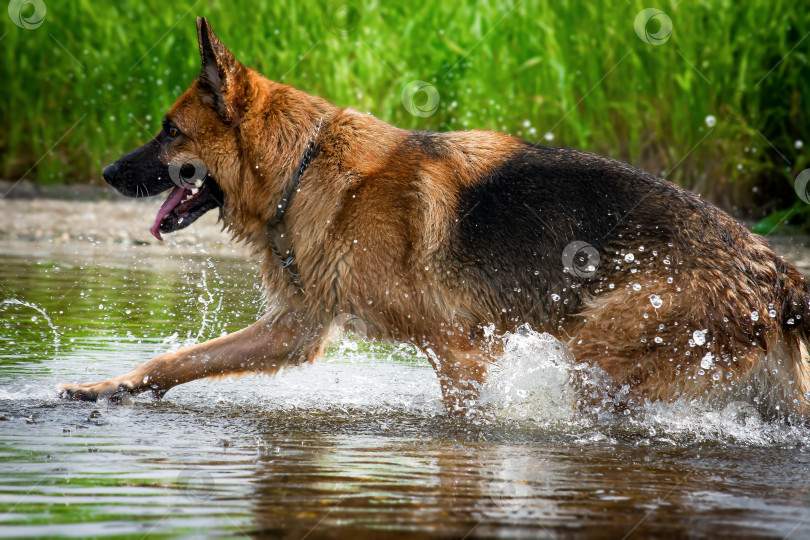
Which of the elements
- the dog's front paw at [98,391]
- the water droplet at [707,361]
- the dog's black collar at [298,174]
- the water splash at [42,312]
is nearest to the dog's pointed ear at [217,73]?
the dog's black collar at [298,174]

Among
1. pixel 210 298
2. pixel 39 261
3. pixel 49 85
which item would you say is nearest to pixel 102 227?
pixel 39 261

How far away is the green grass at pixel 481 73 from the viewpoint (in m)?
9.69

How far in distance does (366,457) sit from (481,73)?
7531 mm

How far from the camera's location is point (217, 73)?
4434mm

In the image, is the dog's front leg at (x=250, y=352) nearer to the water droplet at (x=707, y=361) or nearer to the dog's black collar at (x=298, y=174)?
the dog's black collar at (x=298, y=174)

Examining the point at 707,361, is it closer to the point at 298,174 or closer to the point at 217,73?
the point at 298,174

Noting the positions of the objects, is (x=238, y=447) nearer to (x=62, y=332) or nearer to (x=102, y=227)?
(x=62, y=332)

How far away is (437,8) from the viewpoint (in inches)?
416

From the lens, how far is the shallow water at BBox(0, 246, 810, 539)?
2656 mm

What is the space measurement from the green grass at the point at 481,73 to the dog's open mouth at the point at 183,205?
19.0 ft

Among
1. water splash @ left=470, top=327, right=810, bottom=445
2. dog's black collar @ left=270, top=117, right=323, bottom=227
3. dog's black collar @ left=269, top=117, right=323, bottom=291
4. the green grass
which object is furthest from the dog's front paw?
the green grass

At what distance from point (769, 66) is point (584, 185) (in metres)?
6.14

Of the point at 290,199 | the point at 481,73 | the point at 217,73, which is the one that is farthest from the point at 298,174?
the point at 481,73

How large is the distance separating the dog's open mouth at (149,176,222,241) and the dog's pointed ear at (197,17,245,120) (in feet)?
1.31
